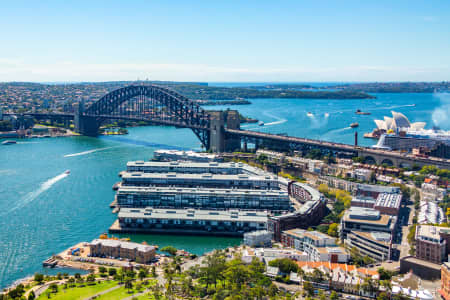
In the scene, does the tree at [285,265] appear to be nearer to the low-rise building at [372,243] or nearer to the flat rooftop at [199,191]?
the low-rise building at [372,243]

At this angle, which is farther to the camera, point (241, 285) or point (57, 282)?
point (57, 282)

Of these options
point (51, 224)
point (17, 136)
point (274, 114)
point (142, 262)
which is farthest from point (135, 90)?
point (142, 262)

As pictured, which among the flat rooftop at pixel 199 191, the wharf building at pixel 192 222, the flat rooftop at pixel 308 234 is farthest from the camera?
the flat rooftop at pixel 199 191

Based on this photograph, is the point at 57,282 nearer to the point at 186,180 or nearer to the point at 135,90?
the point at 186,180

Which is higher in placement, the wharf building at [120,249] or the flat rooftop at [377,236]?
the flat rooftop at [377,236]

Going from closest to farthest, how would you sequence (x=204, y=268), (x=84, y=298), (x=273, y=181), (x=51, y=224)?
(x=84, y=298) < (x=204, y=268) < (x=51, y=224) < (x=273, y=181)

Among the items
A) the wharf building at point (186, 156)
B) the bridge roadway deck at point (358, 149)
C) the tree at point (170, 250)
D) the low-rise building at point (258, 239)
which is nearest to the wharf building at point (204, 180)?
the low-rise building at point (258, 239)

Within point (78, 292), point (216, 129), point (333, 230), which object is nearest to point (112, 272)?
point (78, 292)
